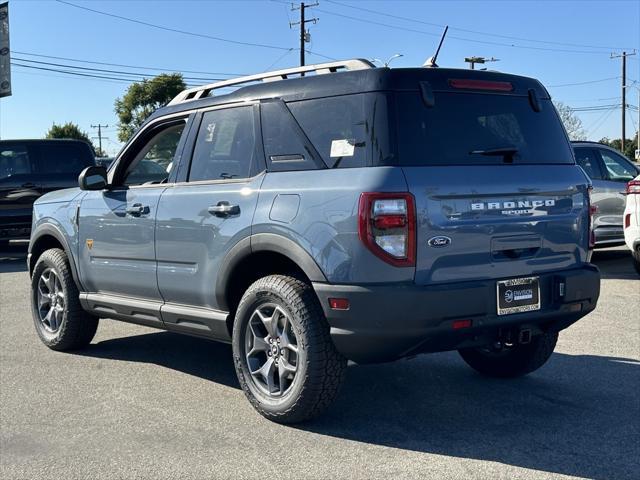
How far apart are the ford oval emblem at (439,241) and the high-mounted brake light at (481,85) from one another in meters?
0.96

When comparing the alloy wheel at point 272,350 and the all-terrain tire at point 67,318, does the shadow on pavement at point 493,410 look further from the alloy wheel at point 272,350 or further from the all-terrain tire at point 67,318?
the alloy wheel at point 272,350

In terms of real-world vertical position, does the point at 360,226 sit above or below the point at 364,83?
below

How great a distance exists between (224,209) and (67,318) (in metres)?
2.32

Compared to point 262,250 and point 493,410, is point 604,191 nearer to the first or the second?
point 493,410

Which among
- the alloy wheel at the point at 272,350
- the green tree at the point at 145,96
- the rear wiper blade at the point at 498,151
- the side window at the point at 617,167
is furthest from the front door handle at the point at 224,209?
the green tree at the point at 145,96

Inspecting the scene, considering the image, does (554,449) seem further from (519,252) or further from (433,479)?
(519,252)

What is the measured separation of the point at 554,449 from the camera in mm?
4152

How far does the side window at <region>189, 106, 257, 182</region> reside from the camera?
4.93m

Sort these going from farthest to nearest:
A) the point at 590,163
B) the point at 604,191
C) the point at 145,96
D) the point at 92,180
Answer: the point at 145,96 → the point at 590,163 → the point at 604,191 → the point at 92,180

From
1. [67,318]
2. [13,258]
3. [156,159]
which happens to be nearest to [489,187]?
[156,159]

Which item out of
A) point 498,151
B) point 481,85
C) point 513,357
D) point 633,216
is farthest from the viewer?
point 633,216

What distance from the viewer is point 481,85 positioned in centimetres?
460

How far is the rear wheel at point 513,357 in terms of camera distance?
17.3 ft

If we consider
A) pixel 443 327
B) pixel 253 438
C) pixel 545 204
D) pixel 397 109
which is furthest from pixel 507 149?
pixel 253 438
